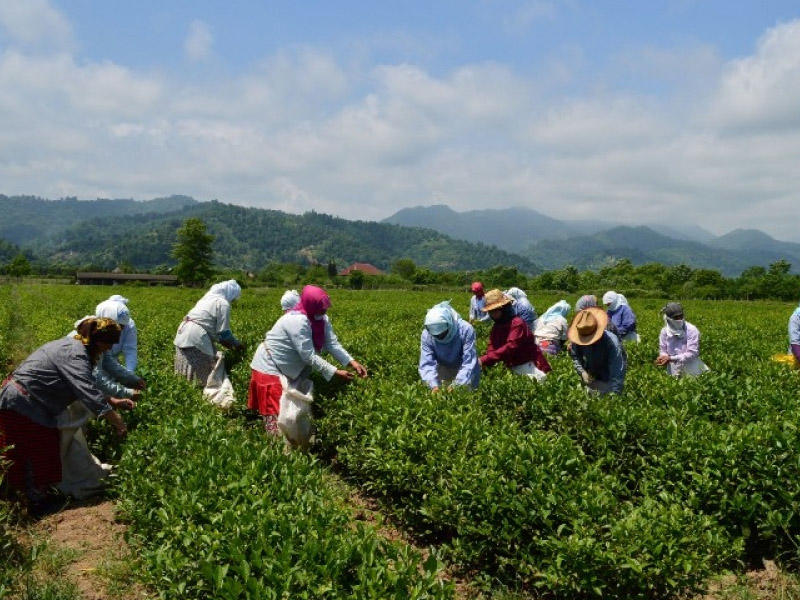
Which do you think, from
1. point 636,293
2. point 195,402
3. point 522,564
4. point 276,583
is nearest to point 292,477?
point 276,583

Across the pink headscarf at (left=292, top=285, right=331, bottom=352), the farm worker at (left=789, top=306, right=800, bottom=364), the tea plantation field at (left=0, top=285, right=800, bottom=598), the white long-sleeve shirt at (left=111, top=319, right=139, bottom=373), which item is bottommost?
the tea plantation field at (left=0, top=285, right=800, bottom=598)

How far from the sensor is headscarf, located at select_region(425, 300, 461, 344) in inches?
221

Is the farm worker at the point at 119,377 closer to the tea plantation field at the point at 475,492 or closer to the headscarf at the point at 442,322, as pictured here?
the tea plantation field at the point at 475,492

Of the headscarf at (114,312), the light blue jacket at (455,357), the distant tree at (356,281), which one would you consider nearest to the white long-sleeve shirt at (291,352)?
the light blue jacket at (455,357)

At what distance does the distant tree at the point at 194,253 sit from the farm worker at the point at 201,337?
67719 mm

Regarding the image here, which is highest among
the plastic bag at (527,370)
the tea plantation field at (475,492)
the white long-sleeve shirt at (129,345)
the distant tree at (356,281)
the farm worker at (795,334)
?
the farm worker at (795,334)

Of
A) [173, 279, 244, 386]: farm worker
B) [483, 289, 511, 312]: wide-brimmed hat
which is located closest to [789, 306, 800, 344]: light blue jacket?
[483, 289, 511, 312]: wide-brimmed hat

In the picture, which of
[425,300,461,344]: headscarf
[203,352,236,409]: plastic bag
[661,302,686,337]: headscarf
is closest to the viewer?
[425,300,461,344]: headscarf

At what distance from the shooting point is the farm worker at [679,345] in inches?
296

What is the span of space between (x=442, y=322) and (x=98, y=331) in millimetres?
3207

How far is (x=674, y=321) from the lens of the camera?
7551 millimetres

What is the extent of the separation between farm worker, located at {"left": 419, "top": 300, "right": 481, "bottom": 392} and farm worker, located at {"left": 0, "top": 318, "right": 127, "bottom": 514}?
301cm

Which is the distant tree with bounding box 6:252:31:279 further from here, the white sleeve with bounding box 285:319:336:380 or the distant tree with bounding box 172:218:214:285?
the white sleeve with bounding box 285:319:336:380

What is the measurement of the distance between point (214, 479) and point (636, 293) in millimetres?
57634
